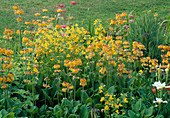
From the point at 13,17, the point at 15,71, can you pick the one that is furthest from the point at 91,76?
the point at 13,17

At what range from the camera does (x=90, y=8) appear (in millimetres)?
7680

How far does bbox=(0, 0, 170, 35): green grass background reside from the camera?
6.77 metres

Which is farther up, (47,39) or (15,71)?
(47,39)

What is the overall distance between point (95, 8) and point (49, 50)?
450 centimetres

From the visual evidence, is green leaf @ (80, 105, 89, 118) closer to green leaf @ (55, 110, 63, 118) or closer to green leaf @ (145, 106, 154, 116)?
green leaf @ (55, 110, 63, 118)

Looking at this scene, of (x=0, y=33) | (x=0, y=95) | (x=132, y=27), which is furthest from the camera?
(x=0, y=33)

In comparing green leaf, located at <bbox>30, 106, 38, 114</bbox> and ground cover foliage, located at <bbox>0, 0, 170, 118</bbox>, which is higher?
ground cover foliage, located at <bbox>0, 0, 170, 118</bbox>

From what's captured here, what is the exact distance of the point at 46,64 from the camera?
3217 millimetres

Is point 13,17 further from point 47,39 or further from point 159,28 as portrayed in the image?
point 159,28

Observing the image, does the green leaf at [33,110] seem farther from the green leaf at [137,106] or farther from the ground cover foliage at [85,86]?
the green leaf at [137,106]

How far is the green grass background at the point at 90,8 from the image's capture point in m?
6.77

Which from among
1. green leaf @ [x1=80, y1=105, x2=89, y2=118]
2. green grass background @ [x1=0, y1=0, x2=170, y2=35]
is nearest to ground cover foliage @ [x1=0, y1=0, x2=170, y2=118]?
green leaf @ [x1=80, y1=105, x2=89, y2=118]

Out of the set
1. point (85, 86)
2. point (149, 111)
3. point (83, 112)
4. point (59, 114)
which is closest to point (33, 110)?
point (59, 114)

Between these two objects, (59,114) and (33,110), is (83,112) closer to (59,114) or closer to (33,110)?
(59,114)
